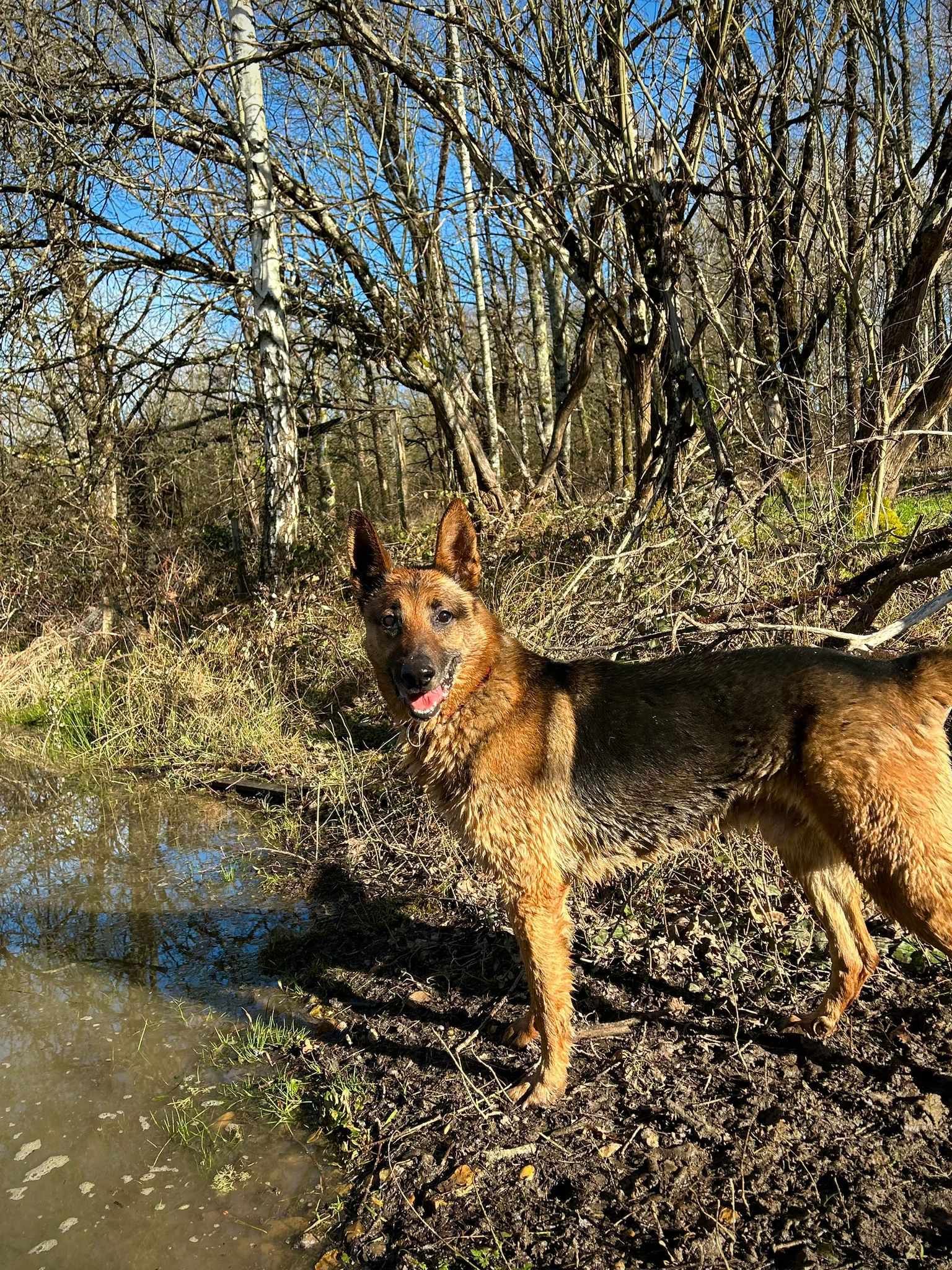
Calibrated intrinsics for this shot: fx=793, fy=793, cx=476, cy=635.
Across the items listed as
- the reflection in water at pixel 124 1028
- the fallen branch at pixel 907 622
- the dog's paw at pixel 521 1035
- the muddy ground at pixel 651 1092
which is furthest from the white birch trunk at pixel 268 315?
the fallen branch at pixel 907 622

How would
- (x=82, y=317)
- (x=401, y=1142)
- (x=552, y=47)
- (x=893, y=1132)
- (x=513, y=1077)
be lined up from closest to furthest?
(x=893, y=1132)
(x=401, y=1142)
(x=513, y=1077)
(x=552, y=47)
(x=82, y=317)

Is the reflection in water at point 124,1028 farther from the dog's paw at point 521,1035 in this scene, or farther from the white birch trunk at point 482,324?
the white birch trunk at point 482,324

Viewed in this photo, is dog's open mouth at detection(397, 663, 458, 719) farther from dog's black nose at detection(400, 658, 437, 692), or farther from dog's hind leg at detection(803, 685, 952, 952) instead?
dog's hind leg at detection(803, 685, 952, 952)

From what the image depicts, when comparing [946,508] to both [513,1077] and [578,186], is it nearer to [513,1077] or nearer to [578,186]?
[578,186]

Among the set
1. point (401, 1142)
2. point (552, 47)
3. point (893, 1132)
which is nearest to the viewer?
point (893, 1132)

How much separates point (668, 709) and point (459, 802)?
1033 mm

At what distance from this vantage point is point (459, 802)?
12.0 feet

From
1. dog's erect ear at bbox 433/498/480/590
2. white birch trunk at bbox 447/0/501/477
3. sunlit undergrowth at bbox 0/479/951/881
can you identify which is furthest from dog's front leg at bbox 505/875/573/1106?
white birch trunk at bbox 447/0/501/477

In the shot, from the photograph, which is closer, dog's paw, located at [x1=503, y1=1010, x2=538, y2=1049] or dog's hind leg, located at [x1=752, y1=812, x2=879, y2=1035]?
dog's hind leg, located at [x1=752, y1=812, x2=879, y2=1035]

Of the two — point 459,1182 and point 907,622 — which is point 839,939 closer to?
point 907,622

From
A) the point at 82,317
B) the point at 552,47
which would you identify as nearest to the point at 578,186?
the point at 552,47

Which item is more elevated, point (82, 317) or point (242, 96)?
point (242, 96)

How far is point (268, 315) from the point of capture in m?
9.35

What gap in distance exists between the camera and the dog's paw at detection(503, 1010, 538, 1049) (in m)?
3.67
